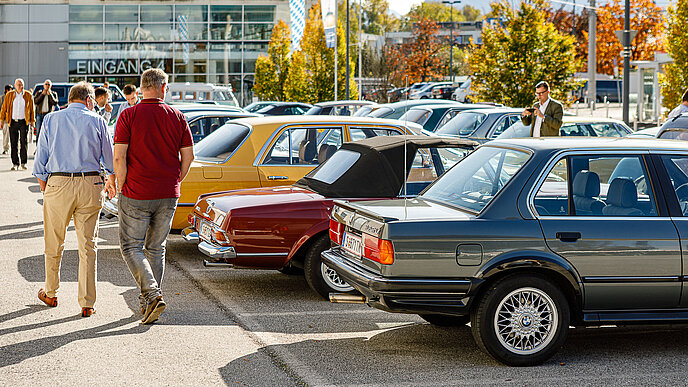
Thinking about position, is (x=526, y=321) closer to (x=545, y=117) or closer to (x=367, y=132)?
(x=367, y=132)

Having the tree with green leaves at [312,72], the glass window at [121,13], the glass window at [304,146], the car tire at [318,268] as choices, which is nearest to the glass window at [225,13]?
the glass window at [121,13]

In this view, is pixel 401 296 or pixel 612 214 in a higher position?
pixel 612 214

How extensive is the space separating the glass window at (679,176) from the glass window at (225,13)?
154 feet

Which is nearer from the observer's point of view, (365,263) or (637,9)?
(365,263)

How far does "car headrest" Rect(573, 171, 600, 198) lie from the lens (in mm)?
6385

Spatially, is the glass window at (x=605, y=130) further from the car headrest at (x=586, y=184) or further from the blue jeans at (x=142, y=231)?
the blue jeans at (x=142, y=231)

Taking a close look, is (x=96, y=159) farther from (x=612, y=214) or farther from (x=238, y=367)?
(x=612, y=214)

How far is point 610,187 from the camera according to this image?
6.54 m

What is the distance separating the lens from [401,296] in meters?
5.99

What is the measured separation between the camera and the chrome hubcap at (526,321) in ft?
20.1

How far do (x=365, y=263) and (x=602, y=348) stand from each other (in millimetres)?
1903

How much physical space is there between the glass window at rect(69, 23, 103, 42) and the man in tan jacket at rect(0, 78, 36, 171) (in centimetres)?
3162

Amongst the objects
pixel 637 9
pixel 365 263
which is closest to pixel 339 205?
pixel 365 263

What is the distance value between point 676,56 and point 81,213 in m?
21.9
